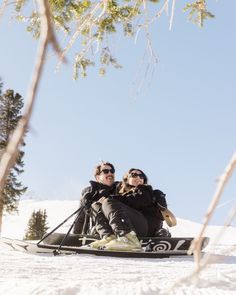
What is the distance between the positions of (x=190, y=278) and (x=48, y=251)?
4.92 meters

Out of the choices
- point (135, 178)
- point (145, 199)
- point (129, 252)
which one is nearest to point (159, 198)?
point (145, 199)

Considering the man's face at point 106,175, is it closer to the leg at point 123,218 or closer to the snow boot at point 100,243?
the leg at point 123,218

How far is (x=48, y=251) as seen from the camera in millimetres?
5352

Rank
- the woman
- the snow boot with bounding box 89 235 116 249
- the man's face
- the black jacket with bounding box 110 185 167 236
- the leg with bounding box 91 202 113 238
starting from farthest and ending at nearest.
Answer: the man's face → the black jacket with bounding box 110 185 167 236 → the leg with bounding box 91 202 113 238 → the snow boot with bounding box 89 235 116 249 → the woman

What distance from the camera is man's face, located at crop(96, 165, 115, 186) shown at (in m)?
6.21

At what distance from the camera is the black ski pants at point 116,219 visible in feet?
17.0

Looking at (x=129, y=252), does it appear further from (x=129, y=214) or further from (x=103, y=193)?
(x=103, y=193)

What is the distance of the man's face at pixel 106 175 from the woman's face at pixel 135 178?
1.44 feet

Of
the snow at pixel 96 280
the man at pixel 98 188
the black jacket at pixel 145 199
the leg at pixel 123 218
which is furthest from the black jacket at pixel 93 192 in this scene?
the snow at pixel 96 280

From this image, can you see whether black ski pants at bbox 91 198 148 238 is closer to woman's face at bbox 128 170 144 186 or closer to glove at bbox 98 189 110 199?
glove at bbox 98 189 110 199

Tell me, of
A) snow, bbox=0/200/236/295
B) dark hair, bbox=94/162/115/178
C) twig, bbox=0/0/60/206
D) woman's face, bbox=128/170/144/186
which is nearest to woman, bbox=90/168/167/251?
woman's face, bbox=128/170/144/186

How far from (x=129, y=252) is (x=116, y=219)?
18.2 inches

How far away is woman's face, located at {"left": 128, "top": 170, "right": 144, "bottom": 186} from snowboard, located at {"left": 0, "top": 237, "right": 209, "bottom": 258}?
29.1 inches

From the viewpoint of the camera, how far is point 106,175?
20.4ft
